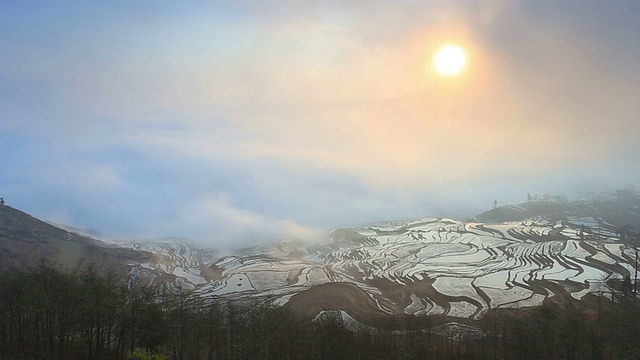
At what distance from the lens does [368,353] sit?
40500 millimetres

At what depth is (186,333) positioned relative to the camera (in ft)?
133

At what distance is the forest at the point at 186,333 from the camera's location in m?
32.4

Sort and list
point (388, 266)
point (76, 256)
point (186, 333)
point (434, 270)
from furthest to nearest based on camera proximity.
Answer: point (388, 266) < point (434, 270) < point (76, 256) < point (186, 333)

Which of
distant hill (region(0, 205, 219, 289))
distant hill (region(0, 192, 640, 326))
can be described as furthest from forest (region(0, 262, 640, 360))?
distant hill (region(0, 205, 219, 289))

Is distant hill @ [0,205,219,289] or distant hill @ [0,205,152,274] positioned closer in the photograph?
distant hill @ [0,205,152,274]

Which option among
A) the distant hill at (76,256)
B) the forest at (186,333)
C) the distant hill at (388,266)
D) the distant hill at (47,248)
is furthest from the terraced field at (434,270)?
the distant hill at (47,248)

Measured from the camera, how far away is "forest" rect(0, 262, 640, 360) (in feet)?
106

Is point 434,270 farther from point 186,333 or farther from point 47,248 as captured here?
point 47,248

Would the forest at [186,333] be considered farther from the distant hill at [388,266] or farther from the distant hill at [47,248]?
A: the distant hill at [47,248]

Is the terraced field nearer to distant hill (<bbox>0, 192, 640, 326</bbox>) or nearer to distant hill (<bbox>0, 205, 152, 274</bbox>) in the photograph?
distant hill (<bbox>0, 192, 640, 326</bbox>)

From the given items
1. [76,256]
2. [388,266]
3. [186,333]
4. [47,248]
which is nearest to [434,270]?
[388,266]

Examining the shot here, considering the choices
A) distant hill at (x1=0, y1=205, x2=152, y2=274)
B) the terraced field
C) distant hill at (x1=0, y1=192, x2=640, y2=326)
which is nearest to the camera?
distant hill at (x1=0, y1=192, x2=640, y2=326)

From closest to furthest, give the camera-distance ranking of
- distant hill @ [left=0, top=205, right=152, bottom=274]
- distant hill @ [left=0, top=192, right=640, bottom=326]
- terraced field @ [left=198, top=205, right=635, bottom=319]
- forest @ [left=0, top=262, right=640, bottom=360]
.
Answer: forest @ [left=0, top=262, right=640, bottom=360] → distant hill @ [left=0, top=192, right=640, bottom=326] → terraced field @ [left=198, top=205, right=635, bottom=319] → distant hill @ [left=0, top=205, right=152, bottom=274]

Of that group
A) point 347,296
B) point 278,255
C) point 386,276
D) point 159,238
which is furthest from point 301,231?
point 347,296
